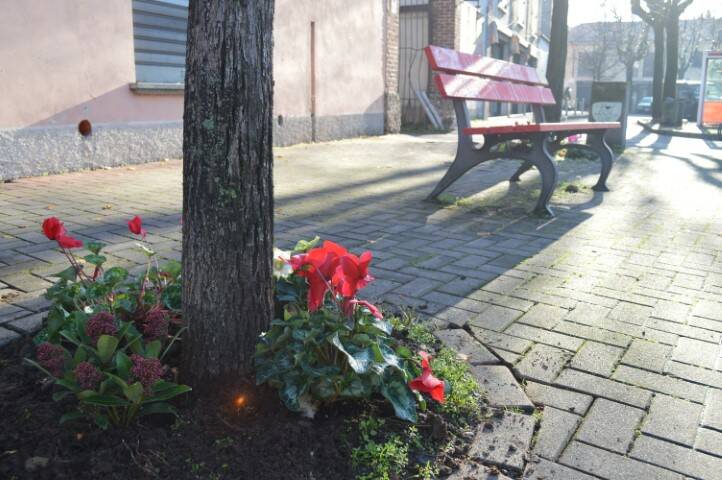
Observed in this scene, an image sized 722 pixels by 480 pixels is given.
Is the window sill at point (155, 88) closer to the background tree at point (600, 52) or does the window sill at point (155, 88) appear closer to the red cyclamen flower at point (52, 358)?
the red cyclamen flower at point (52, 358)

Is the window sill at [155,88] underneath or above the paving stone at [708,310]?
above

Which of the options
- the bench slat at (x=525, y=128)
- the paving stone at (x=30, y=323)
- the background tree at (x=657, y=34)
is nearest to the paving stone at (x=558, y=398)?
the paving stone at (x=30, y=323)

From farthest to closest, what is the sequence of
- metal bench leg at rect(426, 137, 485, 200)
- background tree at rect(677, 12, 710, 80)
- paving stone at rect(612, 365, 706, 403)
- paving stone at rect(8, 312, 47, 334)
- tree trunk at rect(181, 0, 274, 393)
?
background tree at rect(677, 12, 710, 80) < metal bench leg at rect(426, 137, 485, 200) < paving stone at rect(8, 312, 47, 334) < paving stone at rect(612, 365, 706, 403) < tree trunk at rect(181, 0, 274, 393)

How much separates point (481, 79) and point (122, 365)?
16.3 feet

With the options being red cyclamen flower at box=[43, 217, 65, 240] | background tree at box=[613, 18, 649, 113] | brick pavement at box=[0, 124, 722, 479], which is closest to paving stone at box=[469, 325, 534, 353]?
brick pavement at box=[0, 124, 722, 479]

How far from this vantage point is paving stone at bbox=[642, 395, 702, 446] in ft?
6.89

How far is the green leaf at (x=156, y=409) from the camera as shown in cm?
189

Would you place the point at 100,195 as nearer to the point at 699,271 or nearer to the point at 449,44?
the point at 699,271

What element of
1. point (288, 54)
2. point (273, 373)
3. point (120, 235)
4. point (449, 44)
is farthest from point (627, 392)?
point (449, 44)

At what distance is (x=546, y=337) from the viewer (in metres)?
2.89

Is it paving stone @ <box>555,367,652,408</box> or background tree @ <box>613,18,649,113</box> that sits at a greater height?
background tree @ <box>613,18,649,113</box>

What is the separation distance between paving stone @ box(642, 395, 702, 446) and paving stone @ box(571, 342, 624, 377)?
252 millimetres

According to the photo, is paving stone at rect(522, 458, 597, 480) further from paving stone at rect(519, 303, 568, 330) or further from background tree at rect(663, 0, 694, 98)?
background tree at rect(663, 0, 694, 98)

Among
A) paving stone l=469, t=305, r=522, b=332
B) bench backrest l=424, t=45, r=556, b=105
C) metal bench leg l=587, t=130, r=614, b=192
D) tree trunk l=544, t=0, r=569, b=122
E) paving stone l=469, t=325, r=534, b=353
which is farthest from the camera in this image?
tree trunk l=544, t=0, r=569, b=122
